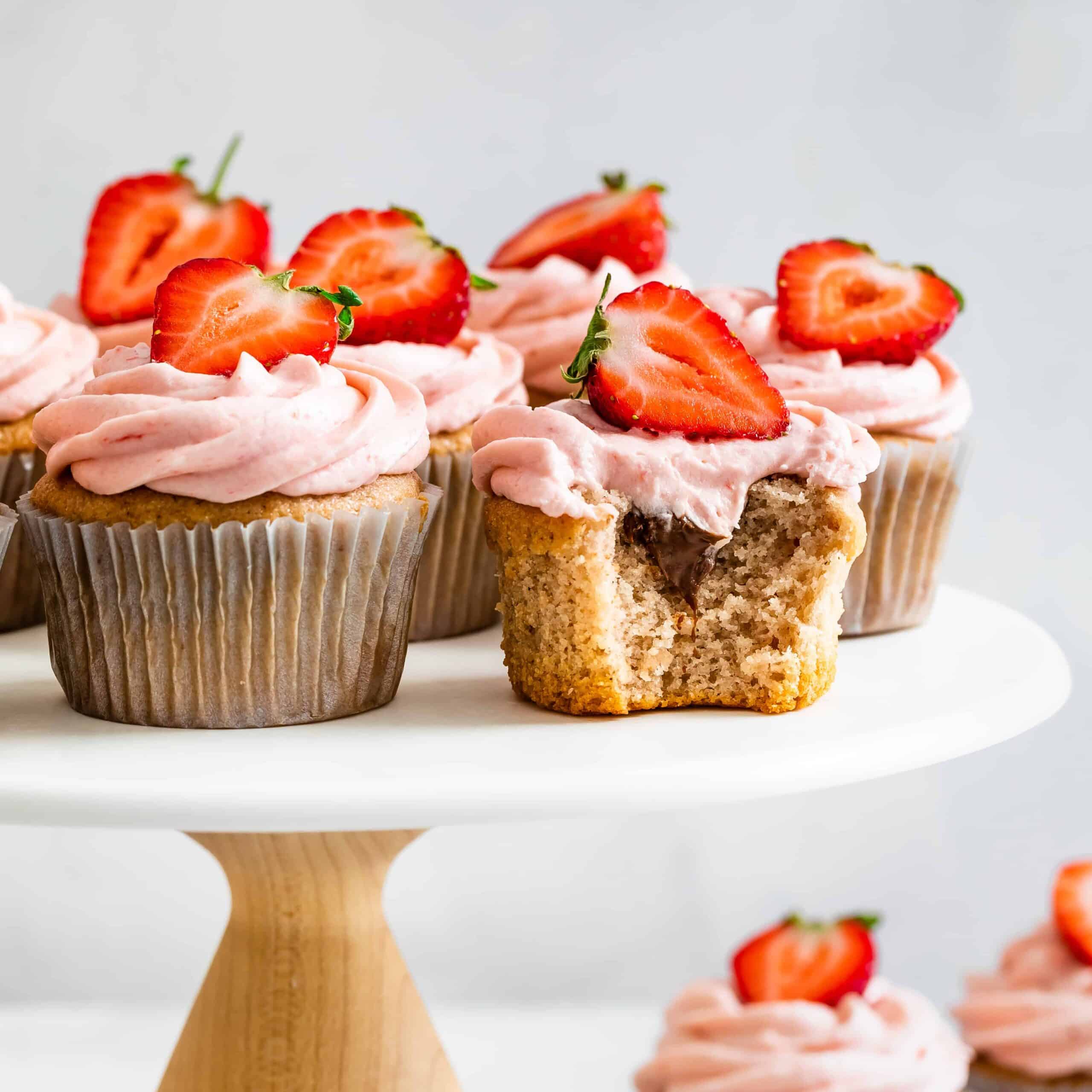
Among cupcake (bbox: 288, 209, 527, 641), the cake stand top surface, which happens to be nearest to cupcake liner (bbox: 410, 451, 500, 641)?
cupcake (bbox: 288, 209, 527, 641)

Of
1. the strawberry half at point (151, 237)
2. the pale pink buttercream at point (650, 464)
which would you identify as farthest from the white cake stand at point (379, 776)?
the strawberry half at point (151, 237)

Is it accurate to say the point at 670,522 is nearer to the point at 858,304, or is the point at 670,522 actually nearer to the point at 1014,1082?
the point at 858,304

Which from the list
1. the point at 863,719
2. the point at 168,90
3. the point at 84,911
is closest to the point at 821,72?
the point at 168,90

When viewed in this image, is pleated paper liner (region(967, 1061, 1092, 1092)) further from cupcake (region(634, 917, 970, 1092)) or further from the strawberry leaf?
the strawberry leaf

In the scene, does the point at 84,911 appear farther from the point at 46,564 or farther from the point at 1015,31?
the point at 1015,31

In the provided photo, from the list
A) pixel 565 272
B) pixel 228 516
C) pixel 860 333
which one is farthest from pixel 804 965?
pixel 565 272

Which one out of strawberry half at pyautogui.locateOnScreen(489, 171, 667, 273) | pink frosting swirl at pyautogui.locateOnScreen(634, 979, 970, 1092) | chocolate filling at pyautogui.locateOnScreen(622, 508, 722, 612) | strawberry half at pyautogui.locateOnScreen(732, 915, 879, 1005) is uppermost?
strawberry half at pyautogui.locateOnScreen(489, 171, 667, 273)
